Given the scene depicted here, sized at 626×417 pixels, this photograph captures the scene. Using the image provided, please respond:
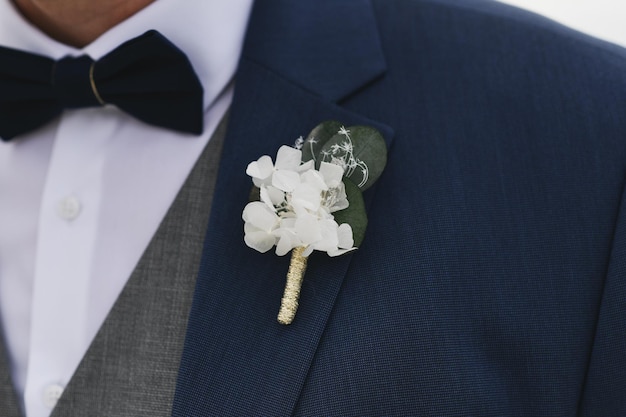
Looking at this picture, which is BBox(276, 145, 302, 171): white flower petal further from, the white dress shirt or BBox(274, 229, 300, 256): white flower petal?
the white dress shirt

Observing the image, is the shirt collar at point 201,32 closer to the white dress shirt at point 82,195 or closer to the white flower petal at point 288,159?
the white dress shirt at point 82,195

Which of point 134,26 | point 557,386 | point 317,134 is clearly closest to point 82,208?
point 134,26

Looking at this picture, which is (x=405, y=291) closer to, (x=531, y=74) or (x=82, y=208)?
(x=531, y=74)

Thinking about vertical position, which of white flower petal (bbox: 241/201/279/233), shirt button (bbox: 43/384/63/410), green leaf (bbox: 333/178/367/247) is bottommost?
shirt button (bbox: 43/384/63/410)

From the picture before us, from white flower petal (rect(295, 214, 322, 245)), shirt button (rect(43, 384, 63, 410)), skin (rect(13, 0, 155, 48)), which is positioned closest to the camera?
white flower petal (rect(295, 214, 322, 245))

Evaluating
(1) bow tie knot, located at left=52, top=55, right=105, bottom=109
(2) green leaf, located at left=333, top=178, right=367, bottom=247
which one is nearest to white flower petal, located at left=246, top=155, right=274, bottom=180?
(2) green leaf, located at left=333, top=178, right=367, bottom=247

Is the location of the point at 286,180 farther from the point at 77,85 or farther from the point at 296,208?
the point at 77,85
